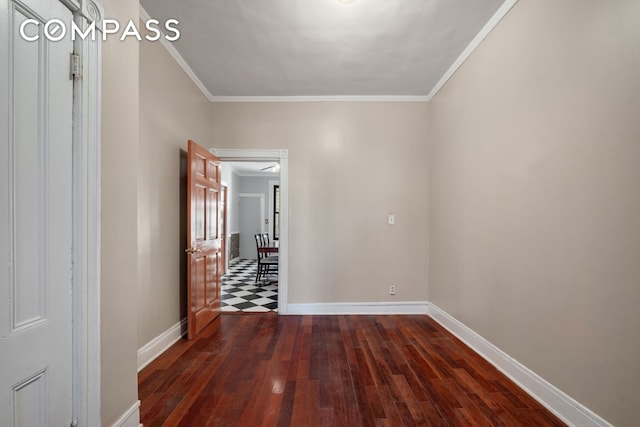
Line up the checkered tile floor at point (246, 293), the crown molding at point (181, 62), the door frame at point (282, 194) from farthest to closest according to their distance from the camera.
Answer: the checkered tile floor at point (246, 293) < the door frame at point (282, 194) < the crown molding at point (181, 62)

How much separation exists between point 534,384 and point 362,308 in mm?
1945

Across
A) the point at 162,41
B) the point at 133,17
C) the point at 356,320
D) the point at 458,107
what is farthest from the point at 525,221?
the point at 162,41

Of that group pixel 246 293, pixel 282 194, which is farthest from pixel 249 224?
pixel 282 194

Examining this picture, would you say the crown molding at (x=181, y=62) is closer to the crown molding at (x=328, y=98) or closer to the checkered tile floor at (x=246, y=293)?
the crown molding at (x=328, y=98)

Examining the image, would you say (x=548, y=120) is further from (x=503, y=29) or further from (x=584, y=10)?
(x=503, y=29)

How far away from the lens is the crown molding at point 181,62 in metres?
2.25

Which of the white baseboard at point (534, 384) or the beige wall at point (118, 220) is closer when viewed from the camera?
the beige wall at point (118, 220)

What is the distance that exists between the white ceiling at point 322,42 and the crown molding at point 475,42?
37 millimetres

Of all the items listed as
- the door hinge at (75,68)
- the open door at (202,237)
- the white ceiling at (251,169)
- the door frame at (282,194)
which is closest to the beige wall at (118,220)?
the door hinge at (75,68)

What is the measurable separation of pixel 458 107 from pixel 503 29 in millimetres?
789

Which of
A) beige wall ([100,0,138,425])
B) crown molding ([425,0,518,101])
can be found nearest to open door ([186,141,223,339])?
beige wall ([100,0,138,425])

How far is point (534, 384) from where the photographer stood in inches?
73.0

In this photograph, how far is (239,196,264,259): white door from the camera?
27.4 feet

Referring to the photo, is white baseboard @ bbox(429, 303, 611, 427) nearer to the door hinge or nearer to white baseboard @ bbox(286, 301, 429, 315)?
white baseboard @ bbox(286, 301, 429, 315)
